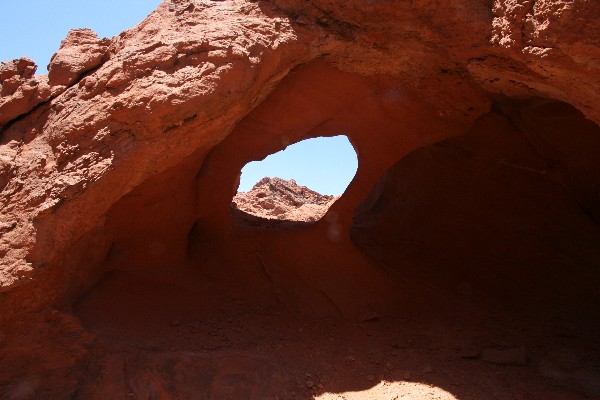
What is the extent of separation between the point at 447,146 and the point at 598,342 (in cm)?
260

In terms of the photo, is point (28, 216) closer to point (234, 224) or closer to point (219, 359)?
point (219, 359)

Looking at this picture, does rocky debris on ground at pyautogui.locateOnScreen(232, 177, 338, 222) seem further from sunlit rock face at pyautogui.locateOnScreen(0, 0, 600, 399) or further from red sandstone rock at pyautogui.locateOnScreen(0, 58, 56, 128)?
red sandstone rock at pyautogui.locateOnScreen(0, 58, 56, 128)

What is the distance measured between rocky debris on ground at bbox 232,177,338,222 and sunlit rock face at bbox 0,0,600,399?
8.51 feet

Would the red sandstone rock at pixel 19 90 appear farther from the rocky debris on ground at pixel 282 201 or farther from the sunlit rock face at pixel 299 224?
the rocky debris on ground at pixel 282 201

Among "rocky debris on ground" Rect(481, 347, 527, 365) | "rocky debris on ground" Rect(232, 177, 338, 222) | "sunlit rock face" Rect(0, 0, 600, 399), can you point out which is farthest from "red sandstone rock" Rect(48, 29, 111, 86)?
"rocky debris on ground" Rect(232, 177, 338, 222)

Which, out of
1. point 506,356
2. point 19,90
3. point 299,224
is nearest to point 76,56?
point 19,90

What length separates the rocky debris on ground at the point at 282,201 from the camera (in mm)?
8828

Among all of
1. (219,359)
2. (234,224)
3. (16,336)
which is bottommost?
(219,359)

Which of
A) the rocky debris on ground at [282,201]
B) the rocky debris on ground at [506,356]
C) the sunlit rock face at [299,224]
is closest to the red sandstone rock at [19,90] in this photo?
the sunlit rock face at [299,224]

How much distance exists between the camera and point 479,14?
11.8ft

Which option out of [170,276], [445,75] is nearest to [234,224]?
[170,276]

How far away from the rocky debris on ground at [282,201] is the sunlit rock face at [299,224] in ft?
8.51

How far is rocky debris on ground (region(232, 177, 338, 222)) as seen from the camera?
883 cm

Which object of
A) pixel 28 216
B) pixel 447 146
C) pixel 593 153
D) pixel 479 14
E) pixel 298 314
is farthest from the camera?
pixel 447 146
